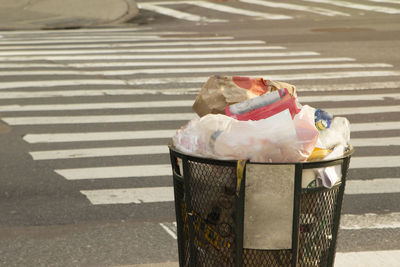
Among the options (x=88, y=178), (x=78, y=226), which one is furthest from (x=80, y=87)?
(x=78, y=226)

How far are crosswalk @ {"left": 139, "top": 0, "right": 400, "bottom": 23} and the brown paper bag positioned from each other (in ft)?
59.0

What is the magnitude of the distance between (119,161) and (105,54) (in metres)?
7.92

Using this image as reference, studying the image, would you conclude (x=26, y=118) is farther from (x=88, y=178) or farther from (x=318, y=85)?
(x=318, y=85)

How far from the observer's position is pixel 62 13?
2270 centimetres

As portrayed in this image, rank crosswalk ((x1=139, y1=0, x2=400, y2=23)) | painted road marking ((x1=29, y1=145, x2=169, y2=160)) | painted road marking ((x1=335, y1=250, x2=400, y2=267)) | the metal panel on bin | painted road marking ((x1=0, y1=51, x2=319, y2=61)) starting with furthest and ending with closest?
crosswalk ((x1=139, y1=0, x2=400, y2=23)) → painted road marking ((x1=0, y1=51, x2=319, y2=61)) → painted road marking ((x1=29, y1=145, x2=169, y2=160)) → painted road marking ((x1=335, y1=250, x2=400, y2=267)) → the metal panel on bin

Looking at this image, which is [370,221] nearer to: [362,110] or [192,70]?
[362,110]

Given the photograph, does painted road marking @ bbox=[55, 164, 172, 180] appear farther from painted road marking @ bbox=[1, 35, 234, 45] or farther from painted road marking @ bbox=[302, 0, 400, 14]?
painted road marking @ bbox=[302, 0, 400, 14]

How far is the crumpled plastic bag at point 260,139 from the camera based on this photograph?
2959 mm

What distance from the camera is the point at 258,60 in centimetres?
1377

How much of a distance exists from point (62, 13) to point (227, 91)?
792 inches

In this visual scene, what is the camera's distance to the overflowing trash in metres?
2.96

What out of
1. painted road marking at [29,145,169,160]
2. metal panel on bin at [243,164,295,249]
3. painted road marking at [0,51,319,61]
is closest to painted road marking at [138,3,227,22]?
painted road marking at [0,51,319,61]

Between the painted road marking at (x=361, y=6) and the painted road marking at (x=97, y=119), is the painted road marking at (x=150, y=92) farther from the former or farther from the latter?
the painted road marking at (x=361, y=6)

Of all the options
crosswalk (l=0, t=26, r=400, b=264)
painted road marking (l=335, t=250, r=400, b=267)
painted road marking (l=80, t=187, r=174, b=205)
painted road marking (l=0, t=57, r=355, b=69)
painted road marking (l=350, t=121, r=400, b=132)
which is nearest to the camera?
painted road marking (l=335, t=250, r=400, b=267)
